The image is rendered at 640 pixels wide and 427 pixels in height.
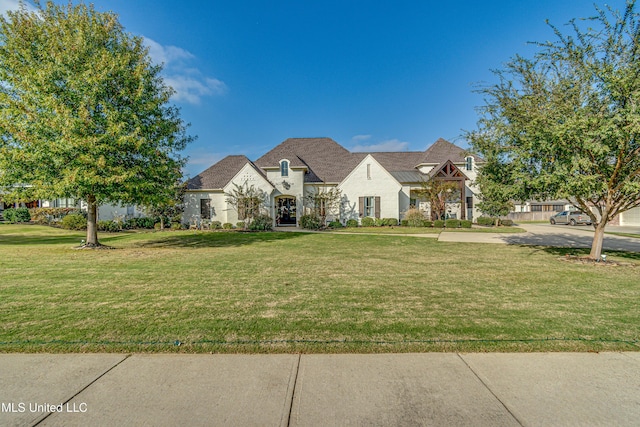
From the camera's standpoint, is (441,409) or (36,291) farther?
(36,291)

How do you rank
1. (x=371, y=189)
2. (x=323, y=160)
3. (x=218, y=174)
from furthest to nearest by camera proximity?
(x=323, y=160)
(x=218, y=174)
(x=371, y=189)

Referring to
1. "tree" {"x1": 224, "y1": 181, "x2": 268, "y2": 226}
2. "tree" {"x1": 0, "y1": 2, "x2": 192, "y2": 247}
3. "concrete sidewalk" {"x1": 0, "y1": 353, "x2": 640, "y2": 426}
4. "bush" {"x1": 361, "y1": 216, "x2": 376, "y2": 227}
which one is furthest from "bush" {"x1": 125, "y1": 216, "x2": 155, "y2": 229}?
"concrete sidewalk" {"x1": 0, "y1": 353, "x2": 640, "y2": 426}

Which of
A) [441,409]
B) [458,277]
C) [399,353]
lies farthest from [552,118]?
[441,409]

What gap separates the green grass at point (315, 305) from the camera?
153 inches

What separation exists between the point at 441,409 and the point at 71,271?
951 cm

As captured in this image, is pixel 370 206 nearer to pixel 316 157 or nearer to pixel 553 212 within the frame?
pixel 316 157

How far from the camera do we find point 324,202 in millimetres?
24828

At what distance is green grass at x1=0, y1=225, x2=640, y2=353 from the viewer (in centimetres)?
389

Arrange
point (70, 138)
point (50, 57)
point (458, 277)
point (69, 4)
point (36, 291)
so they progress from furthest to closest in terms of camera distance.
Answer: point (69, 4)
point (50, 57)
point (70, 138)
point (458, 277)
point (36, 291)

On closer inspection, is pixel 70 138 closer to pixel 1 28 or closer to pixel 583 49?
pixel 1 28

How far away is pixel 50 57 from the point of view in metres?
11.7

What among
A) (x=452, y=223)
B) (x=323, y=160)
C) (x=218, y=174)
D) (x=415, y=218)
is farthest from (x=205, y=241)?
(x=452, y=223)

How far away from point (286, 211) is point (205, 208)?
6796 mm

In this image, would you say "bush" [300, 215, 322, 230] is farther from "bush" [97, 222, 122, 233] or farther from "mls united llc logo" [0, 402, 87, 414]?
"mls united llc logo" [0, 402, 87, 414]
